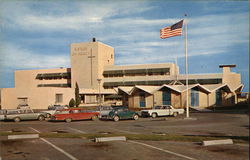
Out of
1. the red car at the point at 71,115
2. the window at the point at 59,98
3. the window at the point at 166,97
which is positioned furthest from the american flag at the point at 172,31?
the window at the point at 59,98

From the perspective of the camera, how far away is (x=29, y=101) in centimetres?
5997

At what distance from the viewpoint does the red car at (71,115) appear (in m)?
30.8

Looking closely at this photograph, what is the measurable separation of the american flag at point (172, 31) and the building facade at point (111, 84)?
1709cm

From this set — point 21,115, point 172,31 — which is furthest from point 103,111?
point 172,31

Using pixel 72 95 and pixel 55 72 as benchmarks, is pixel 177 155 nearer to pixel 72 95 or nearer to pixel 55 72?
pixel 72 95

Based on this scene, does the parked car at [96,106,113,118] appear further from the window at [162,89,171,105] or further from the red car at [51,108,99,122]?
the window at [162,89,171,105]

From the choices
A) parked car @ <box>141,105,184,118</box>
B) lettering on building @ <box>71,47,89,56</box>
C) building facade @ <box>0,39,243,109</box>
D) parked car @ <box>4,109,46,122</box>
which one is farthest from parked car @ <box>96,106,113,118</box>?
lettering on building @ <box>71,47,89,56</box>

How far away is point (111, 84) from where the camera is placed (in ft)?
280

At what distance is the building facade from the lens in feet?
159

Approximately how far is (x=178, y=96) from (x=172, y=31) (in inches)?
725

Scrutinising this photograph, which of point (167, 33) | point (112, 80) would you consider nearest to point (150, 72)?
point (112, 80)

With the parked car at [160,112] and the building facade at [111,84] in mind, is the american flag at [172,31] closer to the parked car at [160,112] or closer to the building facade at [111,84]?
the parked car at [160,112]

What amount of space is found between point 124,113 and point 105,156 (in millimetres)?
19954

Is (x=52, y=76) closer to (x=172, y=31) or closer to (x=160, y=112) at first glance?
(x=160, y=112)
